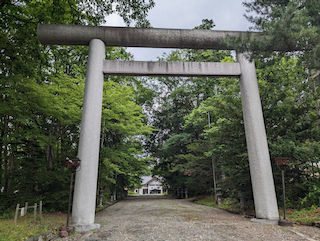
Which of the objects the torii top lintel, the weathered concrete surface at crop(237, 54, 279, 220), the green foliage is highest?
the torii top lintel

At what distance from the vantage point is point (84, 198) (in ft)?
19.0

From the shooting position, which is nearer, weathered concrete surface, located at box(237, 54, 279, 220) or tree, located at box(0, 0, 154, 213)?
weathered concrete surface, located at box(237, 54, 279, 220)

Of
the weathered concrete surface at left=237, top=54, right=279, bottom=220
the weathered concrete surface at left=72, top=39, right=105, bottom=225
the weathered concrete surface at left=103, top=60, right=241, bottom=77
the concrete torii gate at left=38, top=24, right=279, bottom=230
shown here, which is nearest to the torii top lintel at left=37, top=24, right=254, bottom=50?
the concrete torii gate at left=38, top=24, right=279, bottom=230

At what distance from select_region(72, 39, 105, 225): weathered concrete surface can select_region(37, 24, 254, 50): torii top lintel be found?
0.36 meters

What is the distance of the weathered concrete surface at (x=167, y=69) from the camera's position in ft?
23.1

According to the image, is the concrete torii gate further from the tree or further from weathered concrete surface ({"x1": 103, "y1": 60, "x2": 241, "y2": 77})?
the tree

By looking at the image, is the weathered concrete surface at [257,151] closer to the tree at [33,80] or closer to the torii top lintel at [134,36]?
the torii top lintel at [134,36]

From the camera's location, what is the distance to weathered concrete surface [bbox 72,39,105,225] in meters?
5.76

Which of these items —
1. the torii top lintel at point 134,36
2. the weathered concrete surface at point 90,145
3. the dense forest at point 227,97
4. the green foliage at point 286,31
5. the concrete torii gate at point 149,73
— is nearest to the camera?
the green foliage at point 286,31

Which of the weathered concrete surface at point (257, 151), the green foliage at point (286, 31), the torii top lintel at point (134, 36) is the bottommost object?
the weathered concrete surface at point (257, 151)

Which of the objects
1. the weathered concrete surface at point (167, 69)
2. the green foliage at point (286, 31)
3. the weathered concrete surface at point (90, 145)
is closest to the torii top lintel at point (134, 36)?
the weathered concrete surface at point (90, 145)

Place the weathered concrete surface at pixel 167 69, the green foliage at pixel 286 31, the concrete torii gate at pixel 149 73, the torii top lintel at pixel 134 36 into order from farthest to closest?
the weathered concrete surface at pixel 167 69 → the torii top lintel at pixel 134 36 → the concrete torii gate at pixel 149 73 → the green foliage at pixel 286 31

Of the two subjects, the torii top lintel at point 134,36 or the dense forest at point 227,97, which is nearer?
the dense forest at point 227,97

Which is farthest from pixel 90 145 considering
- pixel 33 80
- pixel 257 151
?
pixel 257 151
